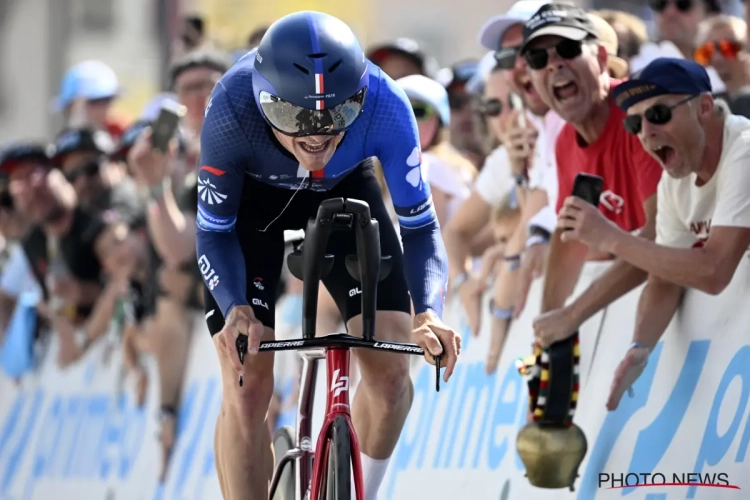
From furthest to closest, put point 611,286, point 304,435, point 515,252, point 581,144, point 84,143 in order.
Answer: point 84,143, point 515,252, point 581,144, point 611,286, point 304,435

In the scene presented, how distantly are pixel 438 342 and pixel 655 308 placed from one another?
1.80 m

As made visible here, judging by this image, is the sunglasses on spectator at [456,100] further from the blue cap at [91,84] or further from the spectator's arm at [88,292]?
the blue cap at [91,84]

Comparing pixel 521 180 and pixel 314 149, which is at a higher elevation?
pixel 521 180

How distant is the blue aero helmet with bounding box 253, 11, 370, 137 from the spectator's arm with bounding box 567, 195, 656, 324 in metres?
1.94

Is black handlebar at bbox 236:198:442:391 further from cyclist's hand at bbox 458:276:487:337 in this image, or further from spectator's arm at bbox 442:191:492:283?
spectator's arm at bbox 442:191:492:283

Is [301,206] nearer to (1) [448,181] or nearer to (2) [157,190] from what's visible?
(1) [448,181]

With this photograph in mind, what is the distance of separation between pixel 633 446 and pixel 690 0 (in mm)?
3211

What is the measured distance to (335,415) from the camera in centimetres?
554

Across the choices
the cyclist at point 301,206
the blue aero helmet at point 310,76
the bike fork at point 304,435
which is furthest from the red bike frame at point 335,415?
the blue aero helmet at point 310,76

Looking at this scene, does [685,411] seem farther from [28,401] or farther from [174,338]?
[28,401]

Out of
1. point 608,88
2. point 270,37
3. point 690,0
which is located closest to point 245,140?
point 270,37

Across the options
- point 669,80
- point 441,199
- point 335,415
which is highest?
point 441,199

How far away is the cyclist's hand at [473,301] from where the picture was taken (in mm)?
8406


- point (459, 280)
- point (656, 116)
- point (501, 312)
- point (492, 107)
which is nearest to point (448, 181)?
point (492, 107)
